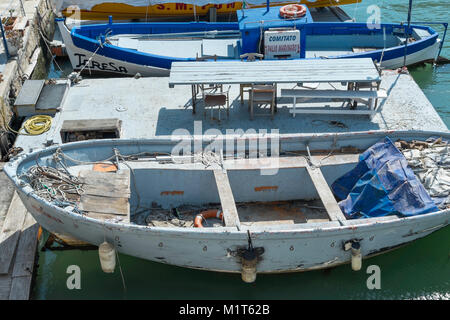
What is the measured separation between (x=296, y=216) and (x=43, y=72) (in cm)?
1228

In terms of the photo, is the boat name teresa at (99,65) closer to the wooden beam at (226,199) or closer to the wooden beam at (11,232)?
the wooden beam at (11,232)

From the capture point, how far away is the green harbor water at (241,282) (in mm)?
9320

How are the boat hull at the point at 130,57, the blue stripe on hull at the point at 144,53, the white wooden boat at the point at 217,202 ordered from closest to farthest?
the white wooden boat at the point at 217,202
the blue stripe on hull at the point at 144,53
the boat hull at the point at 130,57

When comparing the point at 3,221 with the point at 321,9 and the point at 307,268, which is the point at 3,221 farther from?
the point at 321,9

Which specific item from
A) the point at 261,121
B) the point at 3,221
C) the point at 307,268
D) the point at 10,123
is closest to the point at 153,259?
the point at 307,268

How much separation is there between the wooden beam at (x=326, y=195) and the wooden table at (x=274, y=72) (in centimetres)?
304

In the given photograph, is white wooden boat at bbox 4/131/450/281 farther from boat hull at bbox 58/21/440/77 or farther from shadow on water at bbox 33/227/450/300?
boat hull at bbox 58/21/440/77

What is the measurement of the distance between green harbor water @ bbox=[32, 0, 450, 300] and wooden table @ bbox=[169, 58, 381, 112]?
4.51 meters

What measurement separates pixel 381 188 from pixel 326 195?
1048 mm

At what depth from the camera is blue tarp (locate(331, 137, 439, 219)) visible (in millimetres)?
8992

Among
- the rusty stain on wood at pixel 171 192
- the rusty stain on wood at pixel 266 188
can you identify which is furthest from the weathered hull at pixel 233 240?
the rusty stain on wood at pixel 266 188

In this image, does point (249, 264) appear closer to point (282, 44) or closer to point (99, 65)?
point (282, 44)
